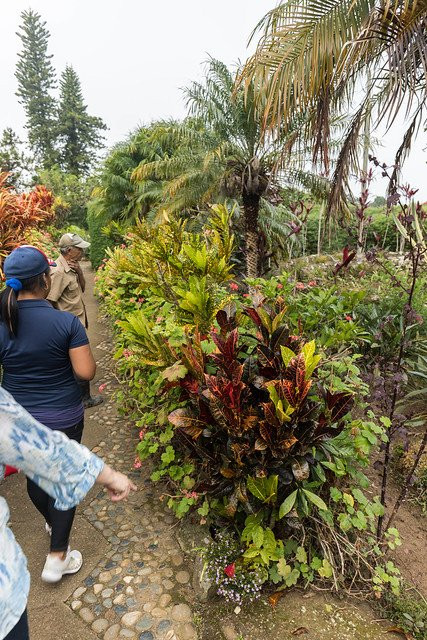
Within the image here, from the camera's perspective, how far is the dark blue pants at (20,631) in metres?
1.07

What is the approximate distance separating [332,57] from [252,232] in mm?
4896

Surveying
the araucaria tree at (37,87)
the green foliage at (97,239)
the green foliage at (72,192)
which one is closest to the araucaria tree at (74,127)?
the araucaria tree at (37,87)

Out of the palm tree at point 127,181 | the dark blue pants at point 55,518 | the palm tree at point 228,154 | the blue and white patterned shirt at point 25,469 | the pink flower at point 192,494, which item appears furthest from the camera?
the palm tree at point 127,181

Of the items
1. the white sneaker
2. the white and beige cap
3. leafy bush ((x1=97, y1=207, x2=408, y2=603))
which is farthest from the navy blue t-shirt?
the white and beige cap

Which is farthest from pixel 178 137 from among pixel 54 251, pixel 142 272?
pixel 142 272

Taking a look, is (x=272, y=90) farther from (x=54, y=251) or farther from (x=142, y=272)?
(x=54, y=251)

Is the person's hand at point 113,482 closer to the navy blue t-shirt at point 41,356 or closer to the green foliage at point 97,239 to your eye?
the navy blue t-shirt at point 41,356

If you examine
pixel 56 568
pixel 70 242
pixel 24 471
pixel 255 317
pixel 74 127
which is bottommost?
pixel 56 568

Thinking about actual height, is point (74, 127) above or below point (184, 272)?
above

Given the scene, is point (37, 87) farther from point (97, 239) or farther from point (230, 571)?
point (230, 571)

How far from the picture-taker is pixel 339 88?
5.04m

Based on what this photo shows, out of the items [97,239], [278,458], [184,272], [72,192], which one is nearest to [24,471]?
[278,458]

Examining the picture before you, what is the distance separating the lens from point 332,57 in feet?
15.3

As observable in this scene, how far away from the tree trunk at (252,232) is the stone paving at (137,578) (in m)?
6.81
